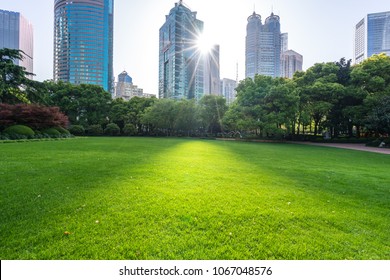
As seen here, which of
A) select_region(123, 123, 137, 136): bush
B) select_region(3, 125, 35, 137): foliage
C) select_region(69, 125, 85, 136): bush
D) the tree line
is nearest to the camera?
select_region(3, 125, 35, 137): foliage

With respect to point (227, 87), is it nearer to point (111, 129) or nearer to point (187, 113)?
point (187, 113)

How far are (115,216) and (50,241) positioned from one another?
0.76 metres

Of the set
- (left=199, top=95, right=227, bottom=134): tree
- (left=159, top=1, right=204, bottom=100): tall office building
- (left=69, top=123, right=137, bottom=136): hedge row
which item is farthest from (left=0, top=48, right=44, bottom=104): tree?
(left=159, top=1, right=204, bottom=100): tall office building

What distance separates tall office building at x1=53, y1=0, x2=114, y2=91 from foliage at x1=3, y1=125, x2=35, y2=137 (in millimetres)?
81680

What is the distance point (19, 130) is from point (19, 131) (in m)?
0.10

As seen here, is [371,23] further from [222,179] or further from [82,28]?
[82,28]

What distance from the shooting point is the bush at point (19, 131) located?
15328 mm

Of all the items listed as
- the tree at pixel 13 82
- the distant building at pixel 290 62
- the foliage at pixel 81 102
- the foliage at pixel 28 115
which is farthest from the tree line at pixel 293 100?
the distant building at pixel 290 62

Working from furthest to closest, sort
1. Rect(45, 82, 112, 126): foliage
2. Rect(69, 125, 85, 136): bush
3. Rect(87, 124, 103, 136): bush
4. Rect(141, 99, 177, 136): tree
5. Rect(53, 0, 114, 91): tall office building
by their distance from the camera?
Rect(53, 0, 114, 91): tall office building
Rect(45, 82, 112, 126): foliage
Rect(87, 124, 103, 136): bush
Rect(141, 99, 177, 136): tree
Rect(69, 125, 85, 136): bush

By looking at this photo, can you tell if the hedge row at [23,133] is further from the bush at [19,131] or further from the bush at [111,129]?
the bush at [111,129]

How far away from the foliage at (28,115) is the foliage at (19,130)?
44.4 inches

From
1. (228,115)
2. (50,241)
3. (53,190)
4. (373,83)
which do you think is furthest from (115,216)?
(373,83)

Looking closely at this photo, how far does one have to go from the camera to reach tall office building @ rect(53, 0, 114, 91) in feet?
281

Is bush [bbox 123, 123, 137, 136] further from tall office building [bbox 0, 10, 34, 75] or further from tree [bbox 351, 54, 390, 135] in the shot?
tree [bbox 351, 54, 390, 135]
